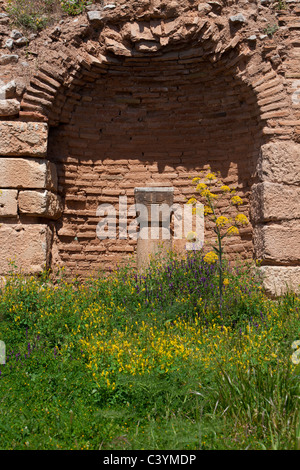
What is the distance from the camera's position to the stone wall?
611 cm

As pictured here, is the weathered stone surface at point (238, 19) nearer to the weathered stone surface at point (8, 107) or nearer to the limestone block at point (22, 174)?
the weathered stone surface at point (8, 107)

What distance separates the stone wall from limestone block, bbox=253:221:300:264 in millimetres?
13

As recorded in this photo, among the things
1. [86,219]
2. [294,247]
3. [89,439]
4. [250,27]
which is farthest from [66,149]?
[89,439]

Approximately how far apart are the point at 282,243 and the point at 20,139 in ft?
12.4

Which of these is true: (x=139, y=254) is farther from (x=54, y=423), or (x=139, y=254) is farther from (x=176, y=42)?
(x=54, y=423)

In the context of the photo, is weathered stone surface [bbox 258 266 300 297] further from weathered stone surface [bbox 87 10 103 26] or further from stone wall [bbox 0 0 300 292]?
weathered stone surface [bbox 87 10 103 26]

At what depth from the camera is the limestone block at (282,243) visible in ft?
19.6

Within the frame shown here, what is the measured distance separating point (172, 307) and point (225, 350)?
1.07m

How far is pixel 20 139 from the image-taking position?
20.6 ft

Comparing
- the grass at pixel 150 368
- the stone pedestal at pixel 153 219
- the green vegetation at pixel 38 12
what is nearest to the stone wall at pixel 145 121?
the green vegetation at pixel 38 12

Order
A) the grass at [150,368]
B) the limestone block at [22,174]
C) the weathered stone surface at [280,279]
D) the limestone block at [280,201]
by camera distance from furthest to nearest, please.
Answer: the limestone block at [22,174]
the limestone block at [280,201]
the weathered stone surface at [280,279]
the grass at [150,368]

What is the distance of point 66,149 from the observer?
277 inches

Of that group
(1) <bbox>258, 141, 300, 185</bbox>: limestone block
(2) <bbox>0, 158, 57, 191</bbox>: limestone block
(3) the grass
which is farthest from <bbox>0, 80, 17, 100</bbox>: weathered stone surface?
(1) <bbox>258, 141, 300, 185</bbox>: limestone block

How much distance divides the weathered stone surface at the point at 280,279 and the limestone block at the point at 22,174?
10.5 ft
